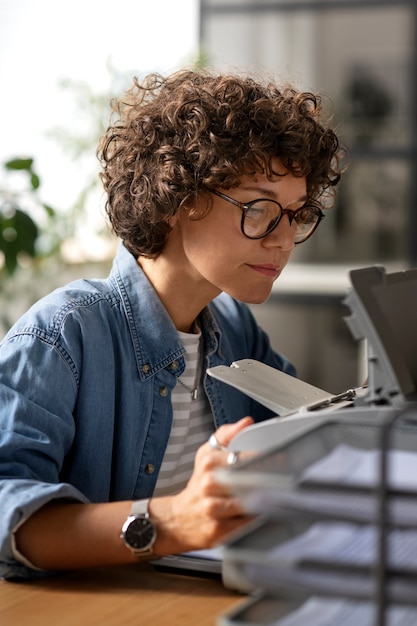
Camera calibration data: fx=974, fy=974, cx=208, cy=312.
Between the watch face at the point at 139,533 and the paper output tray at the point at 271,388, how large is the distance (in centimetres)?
20

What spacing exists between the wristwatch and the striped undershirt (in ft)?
1.06

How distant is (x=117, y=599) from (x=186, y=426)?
0.48 meters

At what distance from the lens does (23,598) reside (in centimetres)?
114

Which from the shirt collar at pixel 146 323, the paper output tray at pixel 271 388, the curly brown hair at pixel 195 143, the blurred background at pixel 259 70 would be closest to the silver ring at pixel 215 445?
the paper output tray at pixel 271 388

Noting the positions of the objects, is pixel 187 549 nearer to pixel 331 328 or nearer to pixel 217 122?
pixel 217 122

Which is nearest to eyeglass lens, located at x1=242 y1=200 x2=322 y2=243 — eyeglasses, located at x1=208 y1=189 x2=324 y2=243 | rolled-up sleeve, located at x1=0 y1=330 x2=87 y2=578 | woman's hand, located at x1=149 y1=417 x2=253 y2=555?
eyeglasses, located at x1=208 y1=189 x2=324 y2=243

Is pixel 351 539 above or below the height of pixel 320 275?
above

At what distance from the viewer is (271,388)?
1.32 metres

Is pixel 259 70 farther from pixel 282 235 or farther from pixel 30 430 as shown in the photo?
pixel 30 430

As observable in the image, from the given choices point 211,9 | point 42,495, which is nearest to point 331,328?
point 211,9

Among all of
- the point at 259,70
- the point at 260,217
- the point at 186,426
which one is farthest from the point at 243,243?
the point at 259,70

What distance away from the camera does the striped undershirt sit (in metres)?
1.53

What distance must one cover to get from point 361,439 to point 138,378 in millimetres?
680

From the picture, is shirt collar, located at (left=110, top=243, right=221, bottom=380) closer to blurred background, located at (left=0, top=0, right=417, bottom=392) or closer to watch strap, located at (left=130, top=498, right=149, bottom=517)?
watch strap, located at (left=130, top=498, right=149, bottom=517)
